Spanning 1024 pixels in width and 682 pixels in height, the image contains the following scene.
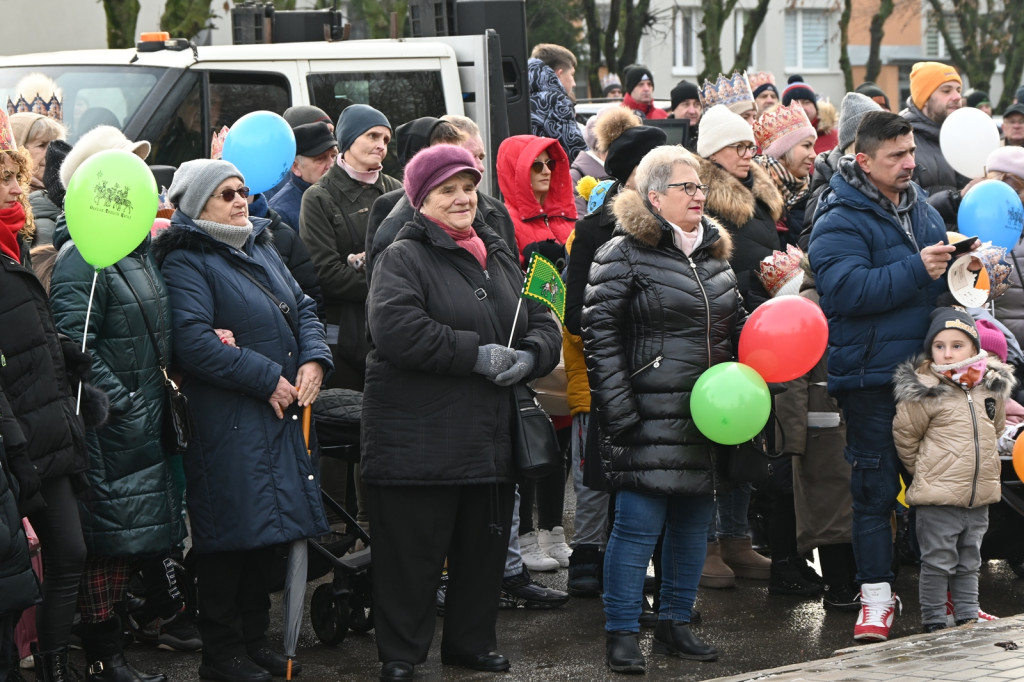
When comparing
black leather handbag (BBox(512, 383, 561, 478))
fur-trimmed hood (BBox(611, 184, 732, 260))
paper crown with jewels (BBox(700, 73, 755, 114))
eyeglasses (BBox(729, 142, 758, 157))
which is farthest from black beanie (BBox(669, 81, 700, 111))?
black leather handbag (BBox(512, 383, 561, 478))

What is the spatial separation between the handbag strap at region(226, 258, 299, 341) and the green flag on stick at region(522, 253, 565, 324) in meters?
0.96

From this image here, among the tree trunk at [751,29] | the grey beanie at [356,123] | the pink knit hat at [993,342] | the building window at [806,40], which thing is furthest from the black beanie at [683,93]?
the building window at [806,40]

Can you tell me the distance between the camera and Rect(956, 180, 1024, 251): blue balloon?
287 inches

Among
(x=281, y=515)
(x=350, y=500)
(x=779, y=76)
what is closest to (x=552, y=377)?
(x=350, y=500)

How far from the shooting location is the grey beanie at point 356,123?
8000 mm

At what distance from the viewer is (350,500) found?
799 cm

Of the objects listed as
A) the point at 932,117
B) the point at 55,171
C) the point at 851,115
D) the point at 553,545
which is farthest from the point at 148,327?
the point at 932,117

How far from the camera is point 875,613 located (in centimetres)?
686

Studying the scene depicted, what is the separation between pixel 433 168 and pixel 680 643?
7.46 feet

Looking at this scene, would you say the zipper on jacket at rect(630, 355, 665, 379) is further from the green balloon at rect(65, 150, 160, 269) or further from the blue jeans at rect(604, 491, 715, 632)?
the green balloon at rect(65, 150, 160, 269)

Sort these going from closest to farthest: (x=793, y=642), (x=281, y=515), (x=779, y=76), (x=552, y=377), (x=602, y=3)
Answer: (x=281, y=515)
(x=793, y=642)
(x=552, y=377)
(x=602, y=3)
(x=779, y=76)

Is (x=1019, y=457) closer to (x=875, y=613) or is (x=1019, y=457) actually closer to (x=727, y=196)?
(x=875, y=613)

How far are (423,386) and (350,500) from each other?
2164 millimetres

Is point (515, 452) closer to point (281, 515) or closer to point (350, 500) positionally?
point (281, 515)
